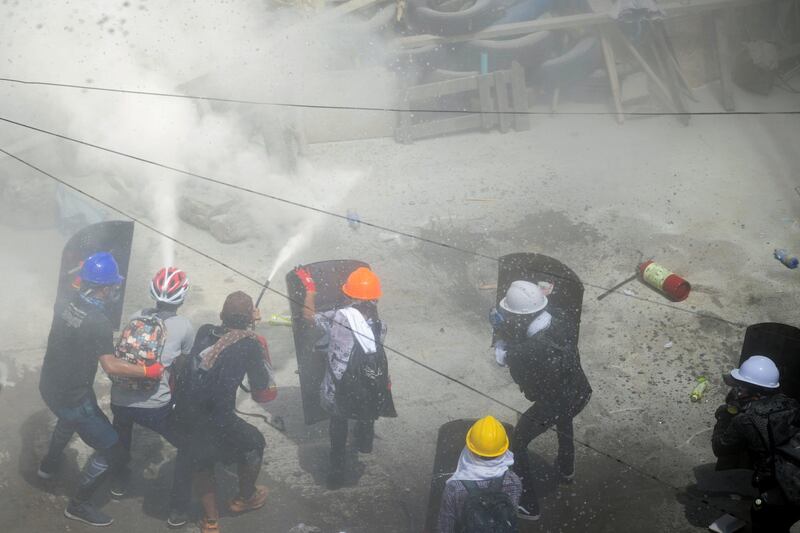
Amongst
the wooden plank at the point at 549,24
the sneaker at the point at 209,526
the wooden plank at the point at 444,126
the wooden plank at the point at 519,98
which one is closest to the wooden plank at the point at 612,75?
the wooden plank at the point at 549,24

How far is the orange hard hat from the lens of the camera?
16.9ft

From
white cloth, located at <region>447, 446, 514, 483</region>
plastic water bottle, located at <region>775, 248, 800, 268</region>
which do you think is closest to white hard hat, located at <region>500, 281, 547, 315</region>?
white cloth, located at <region>447, 446, 514, 483</region>

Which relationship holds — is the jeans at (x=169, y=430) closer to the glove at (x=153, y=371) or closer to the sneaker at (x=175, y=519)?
the sneaker at (x=175, y=519)

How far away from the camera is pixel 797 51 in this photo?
12711 mm

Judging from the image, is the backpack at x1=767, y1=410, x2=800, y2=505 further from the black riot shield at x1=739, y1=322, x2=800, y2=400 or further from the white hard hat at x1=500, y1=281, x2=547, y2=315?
the white hard hat at x1=500, y1=281, x2=547, y2=315

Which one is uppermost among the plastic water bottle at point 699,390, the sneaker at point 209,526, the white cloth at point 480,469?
the white cloth at point 480,469

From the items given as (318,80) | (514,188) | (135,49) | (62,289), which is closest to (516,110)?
(514,188)

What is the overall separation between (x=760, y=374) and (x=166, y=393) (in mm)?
3887

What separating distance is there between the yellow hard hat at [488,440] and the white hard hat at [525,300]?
1511 millimetres

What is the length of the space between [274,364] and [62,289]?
194 centimetres

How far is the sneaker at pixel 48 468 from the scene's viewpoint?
530 cm

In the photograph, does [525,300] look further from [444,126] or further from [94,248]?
[444,126]

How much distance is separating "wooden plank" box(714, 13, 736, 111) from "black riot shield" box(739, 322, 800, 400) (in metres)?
7.36

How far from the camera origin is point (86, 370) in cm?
488
